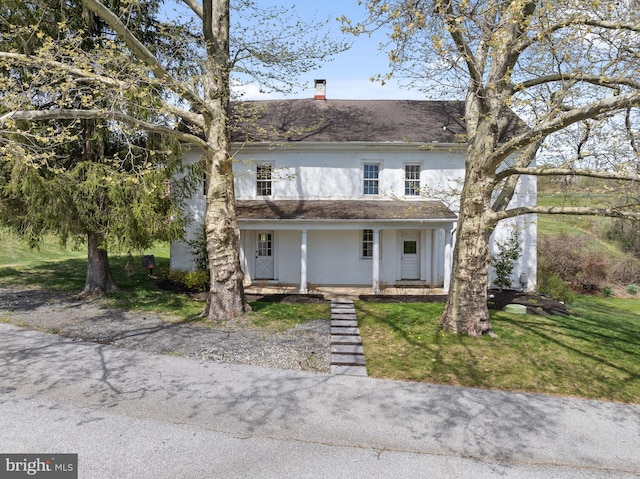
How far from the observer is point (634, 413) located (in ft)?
19.6

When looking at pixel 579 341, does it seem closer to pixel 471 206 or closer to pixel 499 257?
pixel 471 206

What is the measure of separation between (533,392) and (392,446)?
10.2ft

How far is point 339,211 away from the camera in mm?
15109

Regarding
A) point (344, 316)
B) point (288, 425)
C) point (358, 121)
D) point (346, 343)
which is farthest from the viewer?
point (358, 121)

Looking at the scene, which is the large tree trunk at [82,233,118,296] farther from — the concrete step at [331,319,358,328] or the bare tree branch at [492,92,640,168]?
the bare tree branch at [492,92,640,168]

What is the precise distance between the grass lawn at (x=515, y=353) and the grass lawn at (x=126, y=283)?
2040mm

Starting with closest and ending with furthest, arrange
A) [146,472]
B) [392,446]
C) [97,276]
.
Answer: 1. [146,472]
2. [392,446]
3. [97,276]

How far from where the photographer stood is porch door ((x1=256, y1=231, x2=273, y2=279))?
1684 centimetres

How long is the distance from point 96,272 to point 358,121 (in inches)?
445

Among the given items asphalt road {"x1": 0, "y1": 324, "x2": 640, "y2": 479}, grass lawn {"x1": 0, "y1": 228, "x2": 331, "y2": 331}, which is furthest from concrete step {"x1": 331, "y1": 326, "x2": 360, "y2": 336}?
asphalt road {"x1": 0, "y1": 324, "x2": 640, "y2": 479}

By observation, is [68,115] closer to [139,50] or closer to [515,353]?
[139,50]

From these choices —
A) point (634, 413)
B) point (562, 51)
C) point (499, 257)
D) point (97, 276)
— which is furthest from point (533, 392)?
point (97, 276)

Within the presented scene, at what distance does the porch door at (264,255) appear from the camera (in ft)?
55.3

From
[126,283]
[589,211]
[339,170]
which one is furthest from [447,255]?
[126,283]
